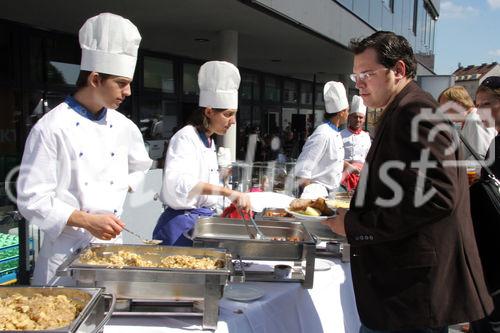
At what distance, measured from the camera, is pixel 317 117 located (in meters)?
14.5

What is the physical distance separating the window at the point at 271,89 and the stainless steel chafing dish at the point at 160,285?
998 centimetres

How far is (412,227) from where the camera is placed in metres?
1.11

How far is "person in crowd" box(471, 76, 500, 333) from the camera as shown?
1.82 m

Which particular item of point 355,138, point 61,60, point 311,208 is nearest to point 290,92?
point 61,60

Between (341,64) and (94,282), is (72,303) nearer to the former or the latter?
(94,282)

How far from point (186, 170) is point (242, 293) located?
67 centimetres

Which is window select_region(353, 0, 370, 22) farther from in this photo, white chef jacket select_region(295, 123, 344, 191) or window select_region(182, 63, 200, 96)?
white chef jacket select_region(295, 123, 344, 191)

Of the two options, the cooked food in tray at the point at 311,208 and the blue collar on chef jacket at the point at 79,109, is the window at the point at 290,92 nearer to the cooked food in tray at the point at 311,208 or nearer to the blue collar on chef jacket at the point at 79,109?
the cooked food in tray at the point at 311,208

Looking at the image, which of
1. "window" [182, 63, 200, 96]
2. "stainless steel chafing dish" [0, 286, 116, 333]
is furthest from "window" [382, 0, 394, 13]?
"stainless steel chafing dish" [0, 286, 116, 333]

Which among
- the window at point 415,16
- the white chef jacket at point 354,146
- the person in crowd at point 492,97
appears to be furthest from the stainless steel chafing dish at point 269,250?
the window at point 415,16

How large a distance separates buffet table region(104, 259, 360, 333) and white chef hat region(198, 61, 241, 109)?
782mm

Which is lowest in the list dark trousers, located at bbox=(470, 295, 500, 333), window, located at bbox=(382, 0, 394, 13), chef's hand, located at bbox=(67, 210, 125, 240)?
dark trousers, located at bbox=(470, 295, 500, 333)

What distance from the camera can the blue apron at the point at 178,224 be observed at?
1872 mm

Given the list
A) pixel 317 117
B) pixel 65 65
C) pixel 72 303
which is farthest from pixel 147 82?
pixel 317 117
